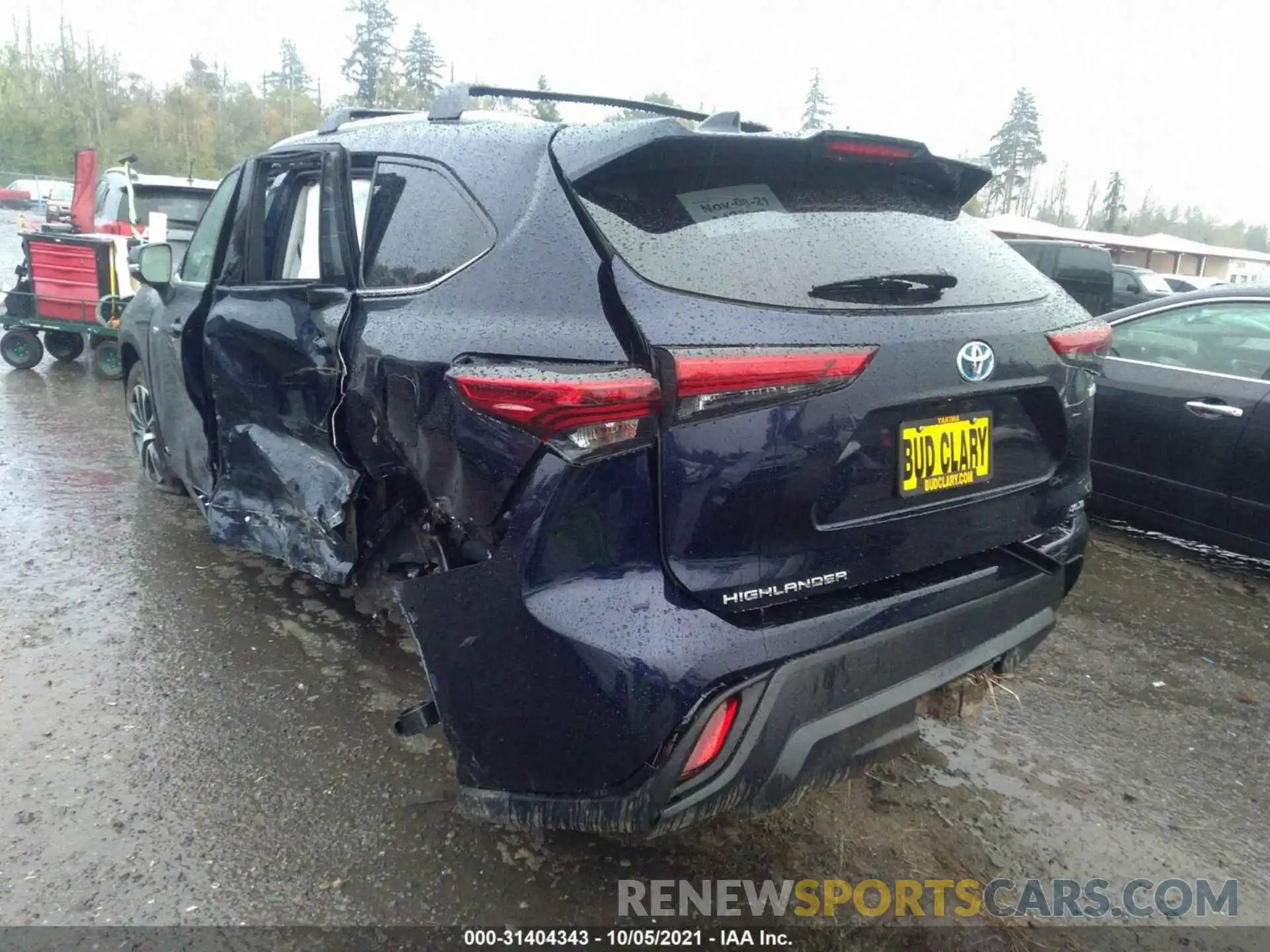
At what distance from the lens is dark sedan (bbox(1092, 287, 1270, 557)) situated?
14.1ft

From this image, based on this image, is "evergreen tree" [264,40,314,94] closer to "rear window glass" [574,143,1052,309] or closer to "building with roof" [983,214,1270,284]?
Answer: "building with roof" [983,214,1270,284]

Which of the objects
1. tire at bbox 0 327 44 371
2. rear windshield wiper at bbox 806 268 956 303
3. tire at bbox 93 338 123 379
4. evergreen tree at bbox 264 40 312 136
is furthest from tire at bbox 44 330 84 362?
evergreen tree at bbox 264 40 312 136

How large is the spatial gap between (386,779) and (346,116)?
2458 millimetres

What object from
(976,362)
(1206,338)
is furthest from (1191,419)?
(976,362)

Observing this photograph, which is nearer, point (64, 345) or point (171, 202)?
point (64, 345)

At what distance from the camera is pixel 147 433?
16.9 feet

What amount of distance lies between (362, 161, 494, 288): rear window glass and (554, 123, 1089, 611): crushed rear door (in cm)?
35

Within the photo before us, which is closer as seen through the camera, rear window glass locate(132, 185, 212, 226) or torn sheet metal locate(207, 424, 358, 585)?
torn sheet metal locate(207, 424, 358, 585)

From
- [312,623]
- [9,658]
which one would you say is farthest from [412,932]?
[9,658]

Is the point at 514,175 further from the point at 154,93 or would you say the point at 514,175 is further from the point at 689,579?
the point at 154,93

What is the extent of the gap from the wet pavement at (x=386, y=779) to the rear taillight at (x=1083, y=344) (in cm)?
100

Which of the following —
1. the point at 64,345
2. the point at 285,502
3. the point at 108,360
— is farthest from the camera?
the point at 64,345

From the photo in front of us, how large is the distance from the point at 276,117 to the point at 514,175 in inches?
2543

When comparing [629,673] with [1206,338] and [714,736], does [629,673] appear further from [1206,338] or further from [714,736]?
[1206,338]
